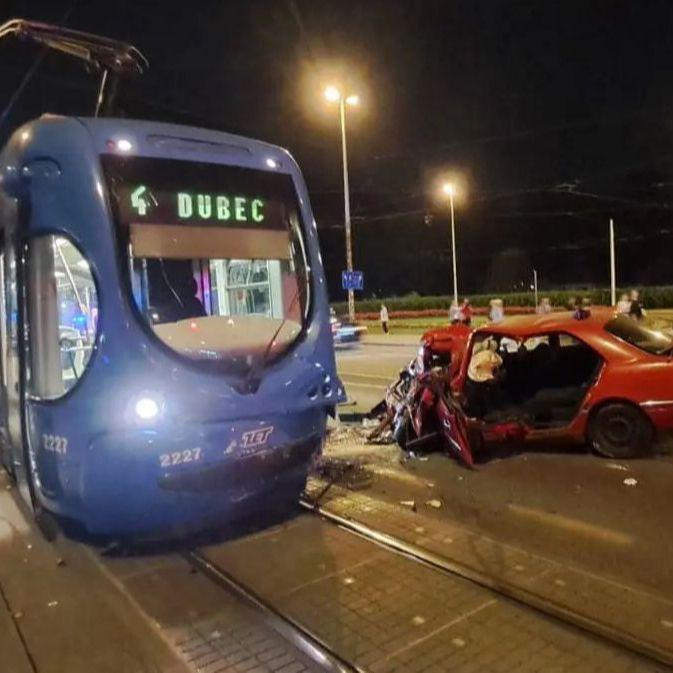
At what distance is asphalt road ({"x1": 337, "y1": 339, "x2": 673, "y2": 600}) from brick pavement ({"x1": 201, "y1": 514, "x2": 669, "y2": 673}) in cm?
92

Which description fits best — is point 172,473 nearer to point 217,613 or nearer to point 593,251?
point 217,613

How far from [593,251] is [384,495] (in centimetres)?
6000

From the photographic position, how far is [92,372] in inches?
198

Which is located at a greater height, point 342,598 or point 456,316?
point 456,316

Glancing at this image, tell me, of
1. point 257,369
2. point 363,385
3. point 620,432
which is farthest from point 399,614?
point 363,385

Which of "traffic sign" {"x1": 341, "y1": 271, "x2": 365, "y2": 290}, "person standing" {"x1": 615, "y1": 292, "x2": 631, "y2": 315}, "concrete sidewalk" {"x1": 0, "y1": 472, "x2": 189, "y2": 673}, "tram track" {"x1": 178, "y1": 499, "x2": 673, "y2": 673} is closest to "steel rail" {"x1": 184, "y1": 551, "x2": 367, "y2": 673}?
"tram track" {"x1": 178, "y1": 499, "x2": 673, "y2": 673}

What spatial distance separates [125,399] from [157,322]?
58cm

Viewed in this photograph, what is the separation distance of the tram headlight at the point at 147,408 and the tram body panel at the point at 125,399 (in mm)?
23

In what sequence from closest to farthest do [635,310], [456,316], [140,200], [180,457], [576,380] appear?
1. [180,457]
2. [140,200]
3. [576,380]
4. [635,310]
5. [456,316]

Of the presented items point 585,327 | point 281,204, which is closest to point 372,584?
point 281,204

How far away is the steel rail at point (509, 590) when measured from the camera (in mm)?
3818

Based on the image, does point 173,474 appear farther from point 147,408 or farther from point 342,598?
point 342,598

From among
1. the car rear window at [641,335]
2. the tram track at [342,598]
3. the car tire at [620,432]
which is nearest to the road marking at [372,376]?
the car rear window at [641,335]

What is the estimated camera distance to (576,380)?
8.98 metres
